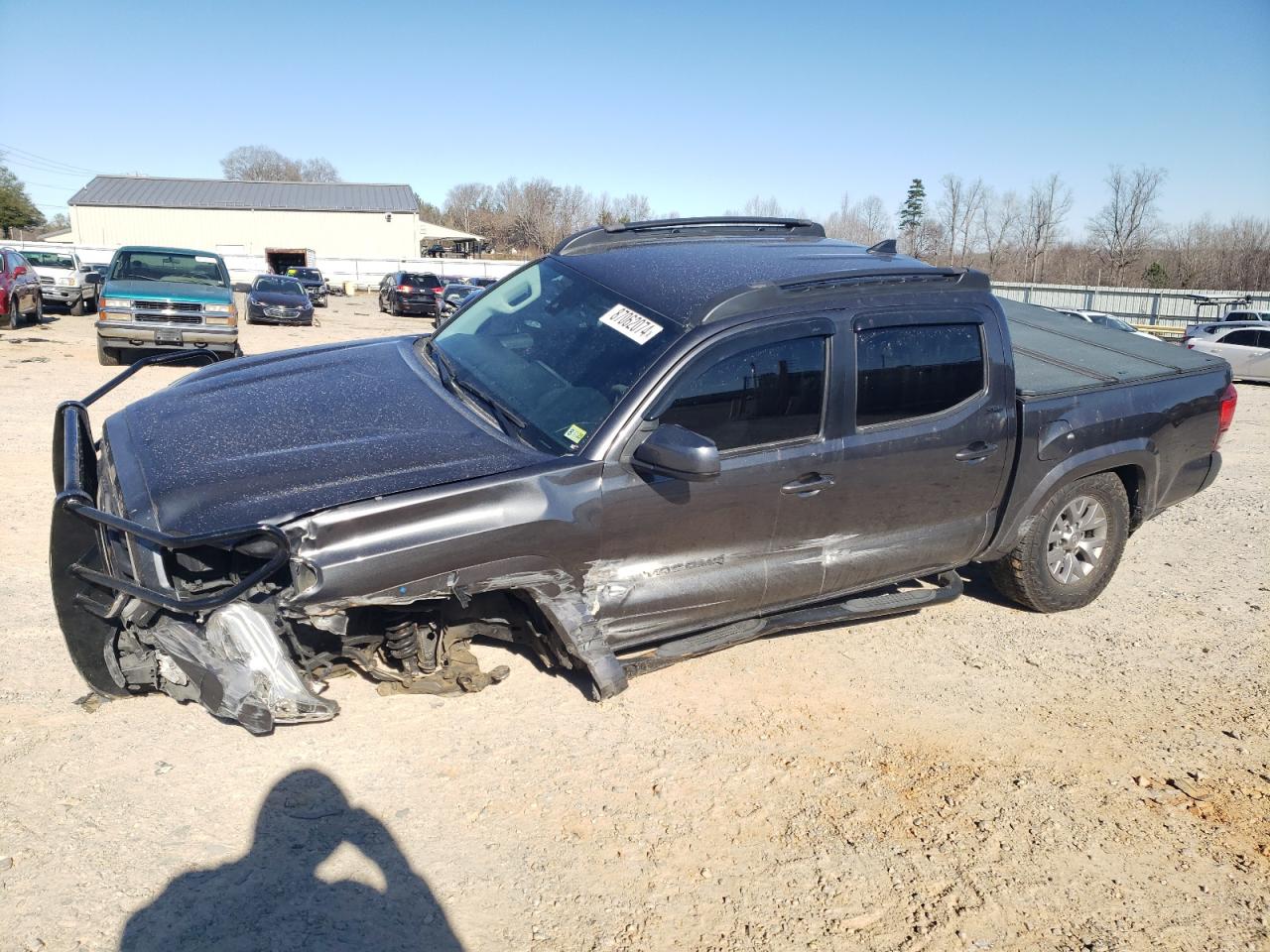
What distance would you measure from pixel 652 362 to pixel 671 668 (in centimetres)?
151

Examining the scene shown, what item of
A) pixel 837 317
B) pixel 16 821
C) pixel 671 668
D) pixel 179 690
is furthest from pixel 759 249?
pixel 16 821

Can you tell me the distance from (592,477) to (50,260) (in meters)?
23.8

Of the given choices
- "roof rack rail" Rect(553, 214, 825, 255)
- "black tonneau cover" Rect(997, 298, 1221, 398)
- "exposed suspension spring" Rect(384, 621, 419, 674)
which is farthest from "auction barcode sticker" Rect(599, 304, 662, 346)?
"black tonneau cover" Rect(997, 298, 1221, 398)

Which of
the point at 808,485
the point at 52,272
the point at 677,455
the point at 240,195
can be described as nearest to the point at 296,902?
the point at 677,455

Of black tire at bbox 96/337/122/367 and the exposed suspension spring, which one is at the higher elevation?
black tire at bbox 96/337/122/367

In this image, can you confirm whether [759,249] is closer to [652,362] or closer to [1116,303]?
[652,362]

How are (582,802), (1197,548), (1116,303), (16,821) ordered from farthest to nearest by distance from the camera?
(1116,303), (1197,548), (582,802), (16,821)

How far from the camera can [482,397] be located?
406cm

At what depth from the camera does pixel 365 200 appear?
62938 mm

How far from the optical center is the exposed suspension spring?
3619mm

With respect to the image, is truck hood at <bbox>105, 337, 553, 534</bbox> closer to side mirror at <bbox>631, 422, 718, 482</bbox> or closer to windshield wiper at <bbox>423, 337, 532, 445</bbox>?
windshield wiper at <bbox>423, 337, 532, 445</bbox>

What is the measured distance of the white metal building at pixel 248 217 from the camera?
194 ft

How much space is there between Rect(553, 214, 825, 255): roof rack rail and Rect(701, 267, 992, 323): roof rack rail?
1.12 meters

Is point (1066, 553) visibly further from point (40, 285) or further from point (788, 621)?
point (40, 285)
